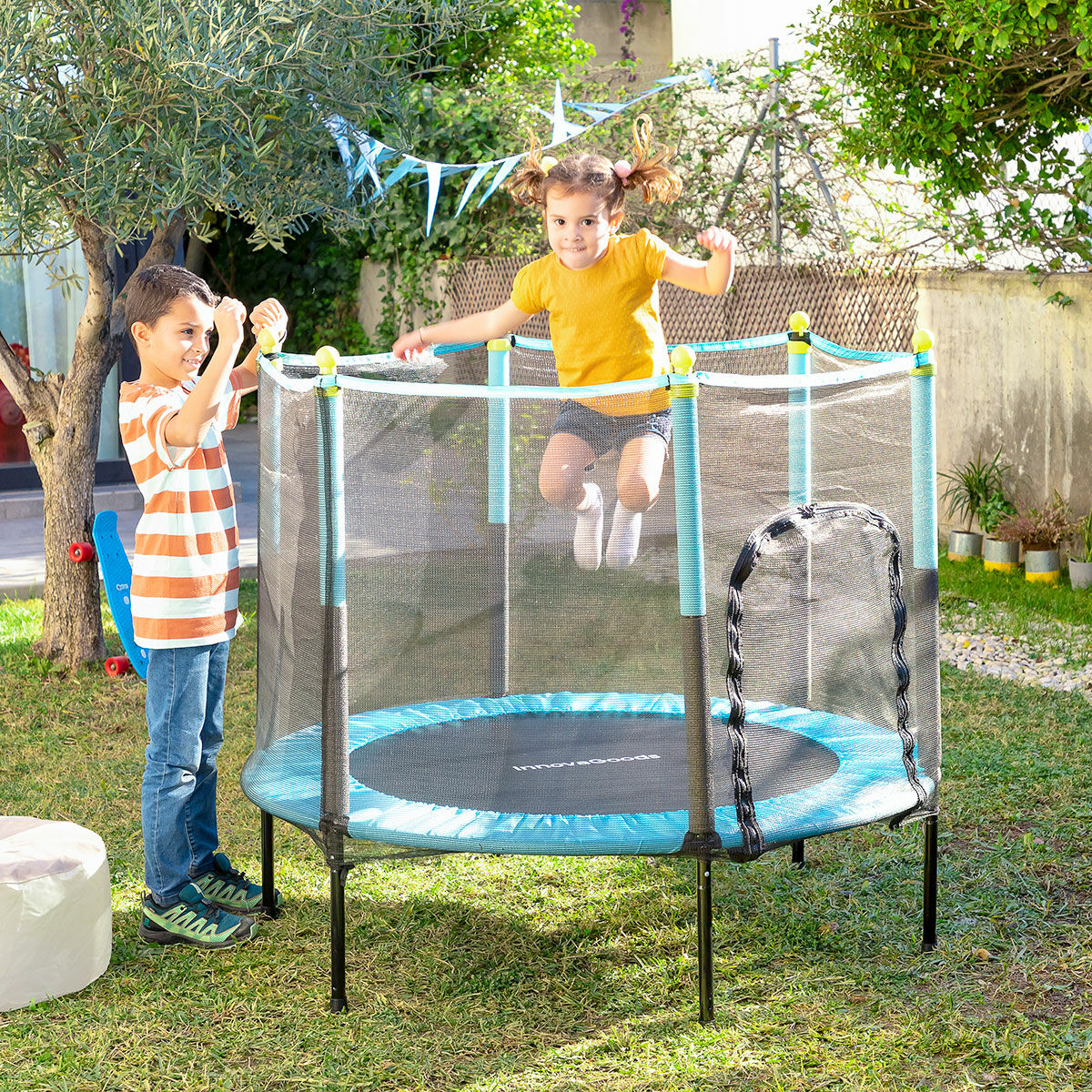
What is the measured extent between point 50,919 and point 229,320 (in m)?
1.18

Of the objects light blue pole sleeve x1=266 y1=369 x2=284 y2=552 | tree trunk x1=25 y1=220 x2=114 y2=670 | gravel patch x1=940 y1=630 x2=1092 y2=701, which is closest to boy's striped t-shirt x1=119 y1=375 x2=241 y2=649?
light blue pole sleeve x1=266 y1=369 x2=284 y2=552

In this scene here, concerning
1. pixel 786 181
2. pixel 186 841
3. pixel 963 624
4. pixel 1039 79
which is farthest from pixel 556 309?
pixel 786 181

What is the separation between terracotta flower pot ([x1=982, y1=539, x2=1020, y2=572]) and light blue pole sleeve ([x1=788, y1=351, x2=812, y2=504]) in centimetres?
361

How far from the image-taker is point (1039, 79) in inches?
220

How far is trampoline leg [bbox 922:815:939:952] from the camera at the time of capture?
2.84 meters

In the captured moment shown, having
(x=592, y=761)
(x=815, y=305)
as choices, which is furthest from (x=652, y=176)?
(x=815, y=305)

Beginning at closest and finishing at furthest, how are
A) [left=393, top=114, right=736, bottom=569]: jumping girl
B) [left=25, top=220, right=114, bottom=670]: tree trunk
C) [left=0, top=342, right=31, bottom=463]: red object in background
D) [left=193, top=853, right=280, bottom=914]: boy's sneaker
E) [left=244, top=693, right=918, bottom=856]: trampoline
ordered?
[left=244, top=693, right=918, bottom=856]: trampoline
[left=193, top=853, right=280, bottom=914]: boy's sneaker
[left=393, top=114, right=736, bottom=569]: jumping girl
[left=25, top=220, right=114, bottom=670]: tree trunk
[left=0, top=342, right=31, bottom=463]: red object in background

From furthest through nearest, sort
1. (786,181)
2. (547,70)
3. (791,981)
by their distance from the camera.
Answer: (547,70)
(786,181)
(791,981)

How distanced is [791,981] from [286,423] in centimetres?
147

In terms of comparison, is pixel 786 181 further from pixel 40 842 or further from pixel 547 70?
pixel 40 842

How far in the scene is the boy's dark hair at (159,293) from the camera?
283cm

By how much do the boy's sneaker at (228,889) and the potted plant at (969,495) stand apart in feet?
14.1

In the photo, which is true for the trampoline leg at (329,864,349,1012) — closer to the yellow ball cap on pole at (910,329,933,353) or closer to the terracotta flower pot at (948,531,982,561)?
the yellow ball cap on pole at (910,329,933,353)

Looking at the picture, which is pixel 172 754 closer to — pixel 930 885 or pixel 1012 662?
pixel 930 885
